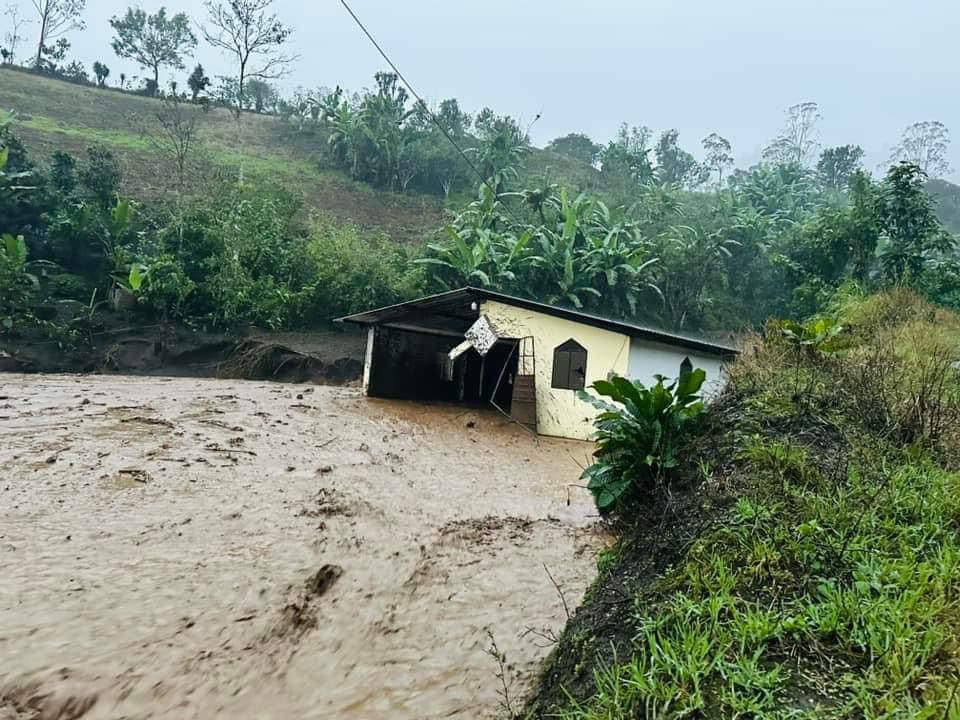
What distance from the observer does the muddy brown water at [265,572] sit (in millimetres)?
3691

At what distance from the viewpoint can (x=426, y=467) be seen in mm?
9844

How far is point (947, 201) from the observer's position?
180ft

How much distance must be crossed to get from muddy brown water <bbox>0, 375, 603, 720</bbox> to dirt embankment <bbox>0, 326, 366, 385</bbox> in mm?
8460

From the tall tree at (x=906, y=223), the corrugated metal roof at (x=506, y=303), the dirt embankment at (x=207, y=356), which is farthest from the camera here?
the dirt embankment at (x=207, y=356)

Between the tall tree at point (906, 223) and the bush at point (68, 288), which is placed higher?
the tall tree at point (906, 223)

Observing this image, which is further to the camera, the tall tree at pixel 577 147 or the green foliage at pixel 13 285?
the tall tree at pixel 577 147

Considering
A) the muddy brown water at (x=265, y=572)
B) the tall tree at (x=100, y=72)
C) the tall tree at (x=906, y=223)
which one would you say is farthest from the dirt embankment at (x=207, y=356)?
the tall tree at (x=100, y=72)

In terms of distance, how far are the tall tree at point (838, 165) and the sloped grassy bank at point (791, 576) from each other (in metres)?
51.2

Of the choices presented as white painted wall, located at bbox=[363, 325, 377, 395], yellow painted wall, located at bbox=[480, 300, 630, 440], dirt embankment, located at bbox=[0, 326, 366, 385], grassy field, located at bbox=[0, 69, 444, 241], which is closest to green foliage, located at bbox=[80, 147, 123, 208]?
grassy field, located at bbox=[0, 69, 444, 241]

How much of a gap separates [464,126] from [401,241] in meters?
15.6

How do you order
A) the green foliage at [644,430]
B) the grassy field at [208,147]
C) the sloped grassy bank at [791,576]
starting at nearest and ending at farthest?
1. the sloped grassy bank at [791,576]
2. the green foliage at [644,430]
3. the grassy field at [208,147]

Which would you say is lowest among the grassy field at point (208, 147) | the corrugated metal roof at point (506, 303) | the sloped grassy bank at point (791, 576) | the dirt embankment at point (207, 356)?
the dirt embankment at point (207, 356)

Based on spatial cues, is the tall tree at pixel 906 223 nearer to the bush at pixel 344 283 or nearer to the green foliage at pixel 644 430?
the bush at pixel 344 283

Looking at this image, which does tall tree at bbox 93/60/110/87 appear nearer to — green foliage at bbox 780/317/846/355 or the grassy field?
the grassy field
